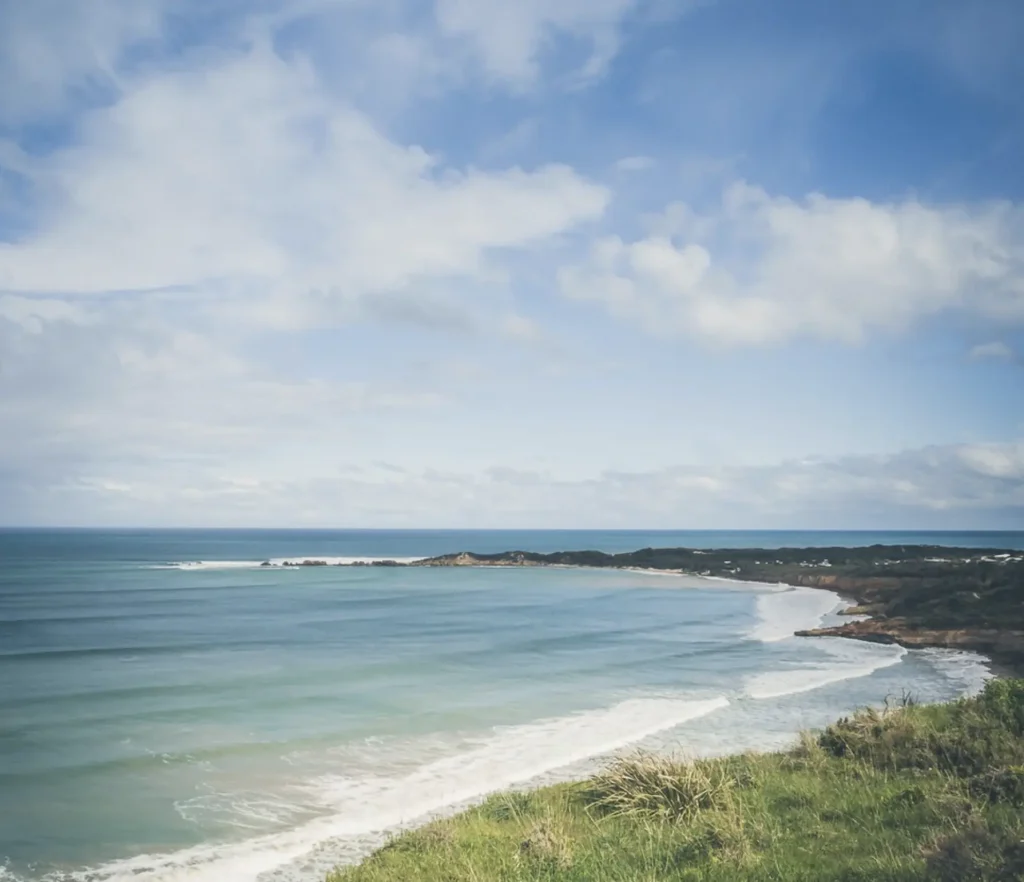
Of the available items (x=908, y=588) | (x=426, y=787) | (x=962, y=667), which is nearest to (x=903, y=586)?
(x=908, y=588)

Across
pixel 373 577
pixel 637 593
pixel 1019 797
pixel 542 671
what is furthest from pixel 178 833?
pixel 373 577

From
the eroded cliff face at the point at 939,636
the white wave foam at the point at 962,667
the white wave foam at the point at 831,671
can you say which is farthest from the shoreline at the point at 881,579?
the white wave foam at the point at 831,671

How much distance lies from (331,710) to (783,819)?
14704 millimetres

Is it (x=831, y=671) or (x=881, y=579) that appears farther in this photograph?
(x=881, y=579)

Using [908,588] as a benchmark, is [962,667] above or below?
below

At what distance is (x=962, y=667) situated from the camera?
27.7 meters

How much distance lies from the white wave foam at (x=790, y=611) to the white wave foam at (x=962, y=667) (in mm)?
6900

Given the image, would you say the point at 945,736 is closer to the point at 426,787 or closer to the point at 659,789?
the point at 659,789

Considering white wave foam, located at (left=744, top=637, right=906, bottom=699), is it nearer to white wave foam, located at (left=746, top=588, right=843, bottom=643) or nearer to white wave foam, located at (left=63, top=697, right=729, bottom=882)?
white wave foam, located at (left=63, top=697, right=729, bottom=882)

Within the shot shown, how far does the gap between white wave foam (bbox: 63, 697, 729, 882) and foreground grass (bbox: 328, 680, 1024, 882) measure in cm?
189

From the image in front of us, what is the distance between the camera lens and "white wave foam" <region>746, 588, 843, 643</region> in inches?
1529

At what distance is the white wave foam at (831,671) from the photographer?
2434cm

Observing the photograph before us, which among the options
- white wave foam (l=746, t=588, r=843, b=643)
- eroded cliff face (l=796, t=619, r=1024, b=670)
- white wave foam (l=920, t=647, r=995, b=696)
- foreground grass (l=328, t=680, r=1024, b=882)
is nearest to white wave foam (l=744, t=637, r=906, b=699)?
white wave foam (l=920, t=647, r=995, b=696)

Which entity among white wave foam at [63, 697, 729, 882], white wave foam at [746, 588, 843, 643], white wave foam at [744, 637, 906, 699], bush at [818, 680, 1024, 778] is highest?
bush at [818, 680, 1024, 778]
